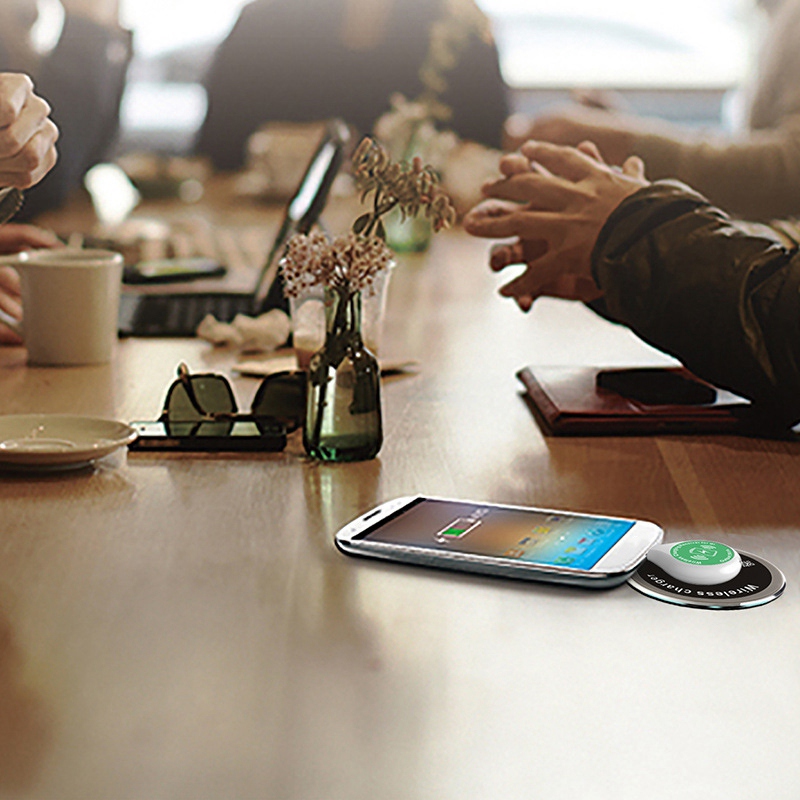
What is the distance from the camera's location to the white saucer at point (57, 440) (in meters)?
0.89

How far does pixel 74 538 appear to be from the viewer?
0.77m

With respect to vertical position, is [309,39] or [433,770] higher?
[309,39]

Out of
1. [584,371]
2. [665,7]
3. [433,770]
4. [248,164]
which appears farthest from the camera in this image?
[665,7]

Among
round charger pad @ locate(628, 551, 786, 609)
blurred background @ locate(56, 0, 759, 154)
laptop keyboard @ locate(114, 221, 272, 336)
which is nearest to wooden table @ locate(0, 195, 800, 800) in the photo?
round charger pad @ locate(628, 551, 786, 609)

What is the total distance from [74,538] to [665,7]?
14.8ft

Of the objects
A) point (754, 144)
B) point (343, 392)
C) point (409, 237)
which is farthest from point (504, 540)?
point (754, 144)

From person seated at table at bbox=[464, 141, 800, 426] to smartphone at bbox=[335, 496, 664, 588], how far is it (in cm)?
29

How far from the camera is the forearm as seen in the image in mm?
2105

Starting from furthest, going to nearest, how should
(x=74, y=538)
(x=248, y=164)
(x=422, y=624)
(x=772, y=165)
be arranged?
1. (x=248, y=164)
2. (x=772, y=165)
3. (x=74, y=538)
4. (x=422, y=624)

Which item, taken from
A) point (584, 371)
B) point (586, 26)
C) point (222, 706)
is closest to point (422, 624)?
point (222, 706)

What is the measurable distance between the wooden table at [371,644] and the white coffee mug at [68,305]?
0.37m

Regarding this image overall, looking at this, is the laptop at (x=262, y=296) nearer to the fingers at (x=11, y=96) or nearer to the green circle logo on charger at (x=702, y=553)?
the fingers at (x=11, y=96)

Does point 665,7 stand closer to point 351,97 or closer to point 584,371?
point 351,97

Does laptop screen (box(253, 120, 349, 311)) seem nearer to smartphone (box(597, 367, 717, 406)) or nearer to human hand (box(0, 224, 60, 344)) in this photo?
human hand (box(0, 224, 60, 344))
